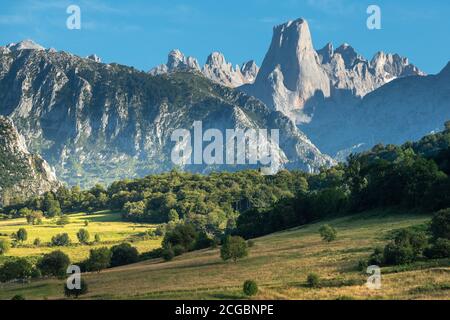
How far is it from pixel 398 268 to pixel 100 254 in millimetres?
64253

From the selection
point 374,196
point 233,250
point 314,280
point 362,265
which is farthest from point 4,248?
point 314,280

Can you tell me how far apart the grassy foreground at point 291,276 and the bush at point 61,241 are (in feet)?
256

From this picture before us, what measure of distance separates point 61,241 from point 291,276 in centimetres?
12451

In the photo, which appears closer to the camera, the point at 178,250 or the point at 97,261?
the point at 97,261

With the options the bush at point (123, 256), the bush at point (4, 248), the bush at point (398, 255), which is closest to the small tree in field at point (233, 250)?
the bush at point (398, 255)

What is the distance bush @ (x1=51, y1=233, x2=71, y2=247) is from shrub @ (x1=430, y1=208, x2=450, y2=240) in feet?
406

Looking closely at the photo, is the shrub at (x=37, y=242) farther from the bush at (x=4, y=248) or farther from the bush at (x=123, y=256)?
the bush at (x=123, y=256)

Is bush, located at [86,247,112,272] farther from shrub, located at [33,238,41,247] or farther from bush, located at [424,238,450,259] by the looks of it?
shrub, located at [33,238,41,247]

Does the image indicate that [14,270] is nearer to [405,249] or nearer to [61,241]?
[405,249]

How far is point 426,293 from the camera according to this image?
155 ft

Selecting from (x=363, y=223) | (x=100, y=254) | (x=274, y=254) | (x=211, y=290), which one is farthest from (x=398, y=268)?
(x=100, y=254)

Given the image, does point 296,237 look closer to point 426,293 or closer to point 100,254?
point 100,254

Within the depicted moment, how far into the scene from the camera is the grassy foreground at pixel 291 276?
51.2 metres

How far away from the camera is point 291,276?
62969 millimetres
